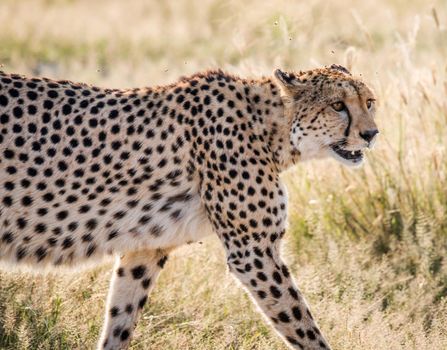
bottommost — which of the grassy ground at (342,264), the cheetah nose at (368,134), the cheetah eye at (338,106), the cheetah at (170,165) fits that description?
the grassy ground at (342,264)

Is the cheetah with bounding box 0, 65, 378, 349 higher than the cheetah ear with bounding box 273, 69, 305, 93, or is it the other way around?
the cheetah ear with bounding box 273, 69, 305, 93

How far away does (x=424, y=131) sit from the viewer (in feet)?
18.4

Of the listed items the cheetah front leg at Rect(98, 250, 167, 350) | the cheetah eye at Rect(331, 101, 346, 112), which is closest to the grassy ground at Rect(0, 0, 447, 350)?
the cheetah front leg at Rect(98, 250, 167, 350)

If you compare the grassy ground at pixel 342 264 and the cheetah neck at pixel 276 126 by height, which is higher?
the cheetah neck at pixel 276 126

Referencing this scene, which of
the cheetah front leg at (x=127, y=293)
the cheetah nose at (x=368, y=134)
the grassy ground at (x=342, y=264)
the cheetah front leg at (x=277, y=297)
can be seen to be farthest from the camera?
the grassy ground at (x=342, y=264)

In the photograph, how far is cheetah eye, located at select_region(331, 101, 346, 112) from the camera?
4.02 meters

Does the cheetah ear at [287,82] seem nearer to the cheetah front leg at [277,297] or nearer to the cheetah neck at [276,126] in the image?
the cheetah neck at [276,126]

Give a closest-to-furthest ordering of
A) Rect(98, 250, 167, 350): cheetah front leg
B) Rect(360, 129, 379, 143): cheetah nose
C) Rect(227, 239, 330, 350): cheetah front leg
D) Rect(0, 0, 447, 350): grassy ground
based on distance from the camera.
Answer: Rect(227, 239, 330, 350): cheetah front leg → Rect(360, 129, 379, 143): cheetah nose → Rect(98, 250, 167, 350): cheetah front leg → Rect(0, 0, 447, 350): grassy ground

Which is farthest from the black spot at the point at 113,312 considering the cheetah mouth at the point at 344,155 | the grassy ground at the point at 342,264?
the cheetah mouth at the point at 344,155

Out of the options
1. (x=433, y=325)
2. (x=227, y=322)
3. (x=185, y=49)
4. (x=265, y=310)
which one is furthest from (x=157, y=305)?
(x=185, y=49)

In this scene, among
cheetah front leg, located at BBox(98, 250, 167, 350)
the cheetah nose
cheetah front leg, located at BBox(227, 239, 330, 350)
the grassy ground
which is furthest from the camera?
the grassy ground

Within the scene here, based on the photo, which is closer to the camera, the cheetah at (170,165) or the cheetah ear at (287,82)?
the cheetah at (170,165)

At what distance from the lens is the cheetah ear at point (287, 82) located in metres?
4.06

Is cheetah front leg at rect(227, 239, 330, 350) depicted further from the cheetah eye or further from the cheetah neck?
the cheetah eye
